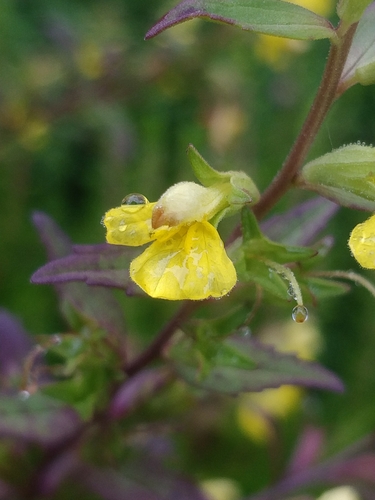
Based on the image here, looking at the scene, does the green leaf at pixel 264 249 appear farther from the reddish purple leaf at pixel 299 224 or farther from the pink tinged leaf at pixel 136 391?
the pink tinged leaf at pixel 136 391

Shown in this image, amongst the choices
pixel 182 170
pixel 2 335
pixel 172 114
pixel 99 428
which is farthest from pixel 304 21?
pixel 172 114

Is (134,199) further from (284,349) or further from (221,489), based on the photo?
(284,349)

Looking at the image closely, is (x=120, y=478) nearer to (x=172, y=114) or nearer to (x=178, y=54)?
(x=178, y=54)

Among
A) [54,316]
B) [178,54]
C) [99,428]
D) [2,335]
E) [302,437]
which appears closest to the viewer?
[99,428]

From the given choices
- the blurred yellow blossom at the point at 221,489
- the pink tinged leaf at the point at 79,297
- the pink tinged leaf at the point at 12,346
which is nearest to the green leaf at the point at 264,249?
the pink tinged leaf at the point at 79,297

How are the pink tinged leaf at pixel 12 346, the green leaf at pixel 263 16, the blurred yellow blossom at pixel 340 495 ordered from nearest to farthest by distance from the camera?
the green leaf at pixel 263 16 → the pink tinged leaf at pixel 12 346 → the blurred yellow blossom at pixel 340 495

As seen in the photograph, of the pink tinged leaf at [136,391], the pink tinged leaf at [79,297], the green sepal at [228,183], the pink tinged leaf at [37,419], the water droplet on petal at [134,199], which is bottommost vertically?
the pink tinged leaf at [136,391]

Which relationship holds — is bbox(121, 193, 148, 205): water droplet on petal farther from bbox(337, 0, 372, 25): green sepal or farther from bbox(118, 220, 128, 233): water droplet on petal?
bbox(337, 0, 372, 25): green sepal

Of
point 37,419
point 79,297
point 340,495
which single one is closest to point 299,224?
point 79,297
